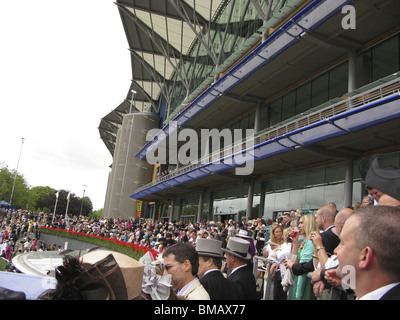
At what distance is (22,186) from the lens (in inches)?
3403

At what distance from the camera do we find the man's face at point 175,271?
3.22 metres

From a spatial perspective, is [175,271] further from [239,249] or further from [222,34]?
[222,34]

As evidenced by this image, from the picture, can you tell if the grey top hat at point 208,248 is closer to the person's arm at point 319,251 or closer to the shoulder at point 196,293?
the shoulder at point 196,293

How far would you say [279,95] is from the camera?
79.0 feet

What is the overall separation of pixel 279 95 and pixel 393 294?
23.5 meters

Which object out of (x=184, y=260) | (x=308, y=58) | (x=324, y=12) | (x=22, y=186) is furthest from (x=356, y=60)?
(x=22, y=186)

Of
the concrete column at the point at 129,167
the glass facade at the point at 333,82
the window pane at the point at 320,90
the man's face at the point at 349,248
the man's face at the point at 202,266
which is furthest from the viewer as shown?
the concrete column at the point at 129,167

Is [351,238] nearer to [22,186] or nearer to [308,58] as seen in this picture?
[308,58]

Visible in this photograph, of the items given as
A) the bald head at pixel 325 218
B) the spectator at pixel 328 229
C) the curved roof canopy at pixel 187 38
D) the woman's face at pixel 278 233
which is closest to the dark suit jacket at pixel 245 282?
the spectator at pixel 328 229

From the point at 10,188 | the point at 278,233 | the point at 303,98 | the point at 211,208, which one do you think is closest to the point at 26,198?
the point at 10,188

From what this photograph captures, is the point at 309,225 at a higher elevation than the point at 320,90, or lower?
lower

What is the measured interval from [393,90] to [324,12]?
510 centimetres

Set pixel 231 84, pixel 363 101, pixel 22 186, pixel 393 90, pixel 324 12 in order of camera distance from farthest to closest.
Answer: pixel 22 186
pixel 231 84
pixel 324 12
pixel 363 101
pixel 393 90

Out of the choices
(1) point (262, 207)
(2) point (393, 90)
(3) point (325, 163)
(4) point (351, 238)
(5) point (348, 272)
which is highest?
(2) point (393, 90)
